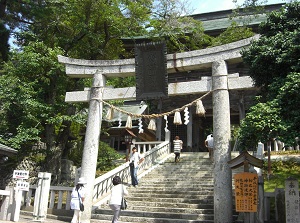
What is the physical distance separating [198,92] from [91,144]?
387 centimetres

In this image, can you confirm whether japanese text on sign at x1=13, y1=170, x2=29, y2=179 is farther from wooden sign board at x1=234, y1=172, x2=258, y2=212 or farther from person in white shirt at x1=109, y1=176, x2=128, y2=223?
wooden sign board at x1=234, y1=172, x2=258, y2=212

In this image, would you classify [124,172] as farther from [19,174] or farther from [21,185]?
[19,174]

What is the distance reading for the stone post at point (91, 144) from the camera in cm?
954

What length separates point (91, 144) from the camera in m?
10.0

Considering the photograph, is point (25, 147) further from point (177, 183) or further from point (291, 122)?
point (291, 122)

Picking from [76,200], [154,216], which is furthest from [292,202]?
[76,200]

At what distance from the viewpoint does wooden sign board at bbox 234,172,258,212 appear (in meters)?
7.81

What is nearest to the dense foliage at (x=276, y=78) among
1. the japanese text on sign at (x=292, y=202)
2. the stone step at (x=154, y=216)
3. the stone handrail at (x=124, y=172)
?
the japanese text on sign at (x=292, y=202)

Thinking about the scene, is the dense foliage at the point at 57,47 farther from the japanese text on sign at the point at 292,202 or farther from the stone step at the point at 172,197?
the japanese text on sign at the point at 292,202

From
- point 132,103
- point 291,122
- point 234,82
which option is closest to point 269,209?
point 291,122

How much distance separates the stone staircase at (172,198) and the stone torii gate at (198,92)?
89cm

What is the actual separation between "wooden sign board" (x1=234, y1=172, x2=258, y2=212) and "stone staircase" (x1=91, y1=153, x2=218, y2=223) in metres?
1.13

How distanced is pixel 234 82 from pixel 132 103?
14.4 m

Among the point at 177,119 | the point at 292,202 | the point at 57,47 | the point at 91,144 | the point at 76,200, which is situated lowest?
the point at 76,200
